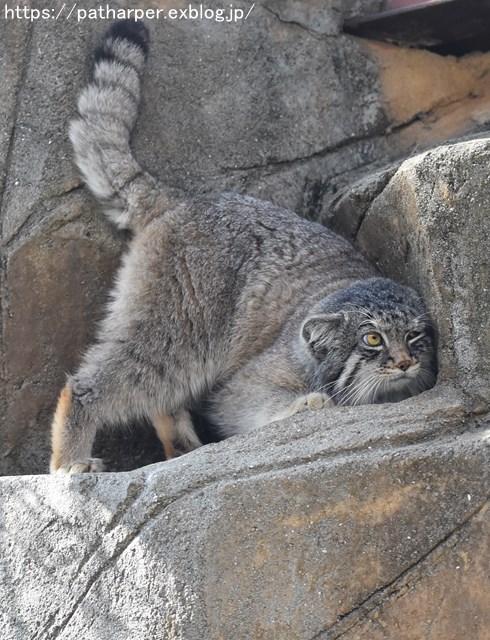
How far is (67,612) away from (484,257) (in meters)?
1.92

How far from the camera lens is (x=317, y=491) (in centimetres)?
355

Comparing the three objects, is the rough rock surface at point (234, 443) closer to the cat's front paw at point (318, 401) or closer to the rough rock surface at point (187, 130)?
the rough rock surface at point (187, 130)

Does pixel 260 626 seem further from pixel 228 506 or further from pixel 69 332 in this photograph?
pixel 69 332

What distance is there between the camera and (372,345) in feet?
14.8

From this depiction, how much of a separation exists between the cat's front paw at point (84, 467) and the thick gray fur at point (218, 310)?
0.03 m

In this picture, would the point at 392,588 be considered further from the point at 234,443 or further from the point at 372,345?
the point at 372,345

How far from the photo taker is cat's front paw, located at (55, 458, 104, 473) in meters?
4.46

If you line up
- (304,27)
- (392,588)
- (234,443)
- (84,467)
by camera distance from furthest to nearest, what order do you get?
(304,27) → (84,467) → (234,443) → (392,588)

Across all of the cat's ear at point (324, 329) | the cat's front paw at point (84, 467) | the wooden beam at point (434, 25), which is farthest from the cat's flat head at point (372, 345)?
the wooden beam at point (434, 25)

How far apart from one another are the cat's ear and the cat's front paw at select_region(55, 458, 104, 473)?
1.03m

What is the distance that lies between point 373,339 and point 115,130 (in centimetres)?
162

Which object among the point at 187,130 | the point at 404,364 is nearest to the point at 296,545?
the point at 404,364

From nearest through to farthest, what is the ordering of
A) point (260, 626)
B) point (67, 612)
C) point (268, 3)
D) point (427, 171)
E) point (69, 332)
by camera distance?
point (260, 626) < point (67, 612) < point (427, 171) < point (69, 332) < point (268, 3)

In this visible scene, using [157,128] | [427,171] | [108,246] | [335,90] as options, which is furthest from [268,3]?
[427,171]
